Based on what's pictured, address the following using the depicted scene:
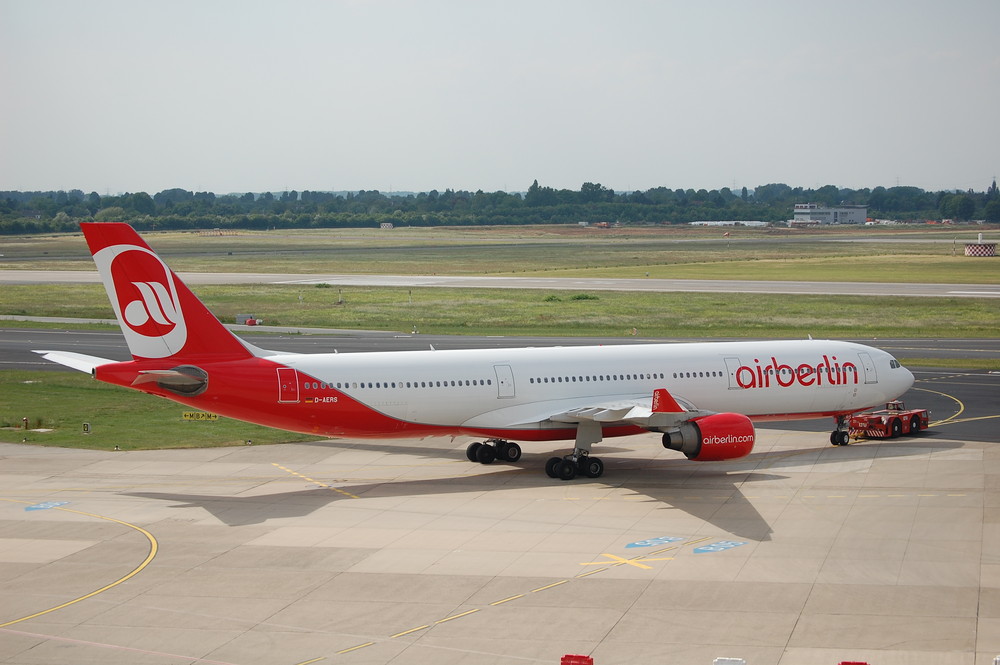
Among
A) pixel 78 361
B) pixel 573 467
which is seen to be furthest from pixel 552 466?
pixel 78 361

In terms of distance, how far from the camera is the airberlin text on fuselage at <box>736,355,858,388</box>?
1668 inches

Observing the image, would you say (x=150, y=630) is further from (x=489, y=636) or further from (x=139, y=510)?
(x=139, y=510)

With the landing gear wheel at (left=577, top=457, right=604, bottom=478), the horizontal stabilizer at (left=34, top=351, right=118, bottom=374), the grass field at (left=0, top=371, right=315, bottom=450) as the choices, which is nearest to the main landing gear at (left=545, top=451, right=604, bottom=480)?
the landing gear wheel at (left=577, top=457, right=604, bottom=478)

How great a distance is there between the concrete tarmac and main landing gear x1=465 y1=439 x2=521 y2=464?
84cm

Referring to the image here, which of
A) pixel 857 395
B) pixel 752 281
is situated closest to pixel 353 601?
pixel 857 395

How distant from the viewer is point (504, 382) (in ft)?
128

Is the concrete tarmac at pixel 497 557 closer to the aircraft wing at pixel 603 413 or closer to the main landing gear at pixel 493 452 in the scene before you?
the main landing gear at pixel 493 452

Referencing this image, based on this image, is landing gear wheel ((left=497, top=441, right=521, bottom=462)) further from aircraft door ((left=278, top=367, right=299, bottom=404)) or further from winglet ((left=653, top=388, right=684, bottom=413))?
aircraft door ((left=278, top=367, right=299, bottom=404))

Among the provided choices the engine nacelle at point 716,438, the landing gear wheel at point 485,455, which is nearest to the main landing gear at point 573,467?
the landing gear wheel at point 485,455

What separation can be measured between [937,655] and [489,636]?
8.97m

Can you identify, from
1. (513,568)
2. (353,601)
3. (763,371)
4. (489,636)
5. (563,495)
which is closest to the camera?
(489,636)

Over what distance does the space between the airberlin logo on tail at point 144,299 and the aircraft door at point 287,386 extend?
337 centimetres

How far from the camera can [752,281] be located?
12350 centimetres

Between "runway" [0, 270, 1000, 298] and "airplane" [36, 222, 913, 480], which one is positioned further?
"runway" [0, 270, 1000, 298]
